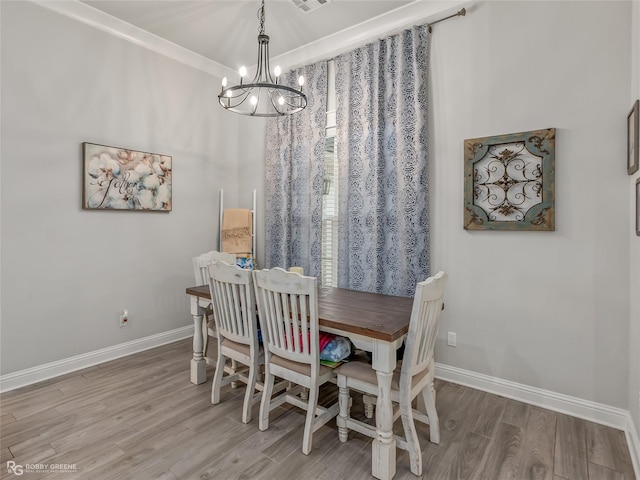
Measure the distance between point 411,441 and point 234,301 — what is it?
1313 mm

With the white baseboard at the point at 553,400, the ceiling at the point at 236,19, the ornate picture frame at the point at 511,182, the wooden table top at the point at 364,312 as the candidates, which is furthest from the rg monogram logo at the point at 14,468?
the ceiling at the point at 236,19

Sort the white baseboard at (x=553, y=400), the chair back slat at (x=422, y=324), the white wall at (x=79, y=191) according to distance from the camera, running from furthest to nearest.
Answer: the white wall at (x=79, y=191)
the white baseboard at (x=553, y=400)
the chair back slat at (x=422, y=324)

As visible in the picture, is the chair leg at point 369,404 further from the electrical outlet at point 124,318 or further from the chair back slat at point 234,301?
the electrical outlet at point 124,318

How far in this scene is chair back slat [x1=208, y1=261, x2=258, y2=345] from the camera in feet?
7.11

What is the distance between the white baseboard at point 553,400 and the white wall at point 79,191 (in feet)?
9.64

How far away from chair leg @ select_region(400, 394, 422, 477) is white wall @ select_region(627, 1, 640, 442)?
49.3 inches

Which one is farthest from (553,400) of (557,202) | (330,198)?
(330,198)

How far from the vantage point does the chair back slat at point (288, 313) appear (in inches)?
73.6

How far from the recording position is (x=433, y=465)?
1.85m

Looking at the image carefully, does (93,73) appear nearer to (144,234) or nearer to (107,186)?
(107,186)

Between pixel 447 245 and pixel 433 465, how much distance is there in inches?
63.2

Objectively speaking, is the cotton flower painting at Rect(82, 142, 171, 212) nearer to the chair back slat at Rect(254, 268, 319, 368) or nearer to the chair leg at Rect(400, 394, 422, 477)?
the chair back slat at Rect(254, 268, 319, 368)

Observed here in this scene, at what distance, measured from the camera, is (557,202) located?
2387mm

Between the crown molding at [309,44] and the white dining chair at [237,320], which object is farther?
the crown molding at [309,44]
